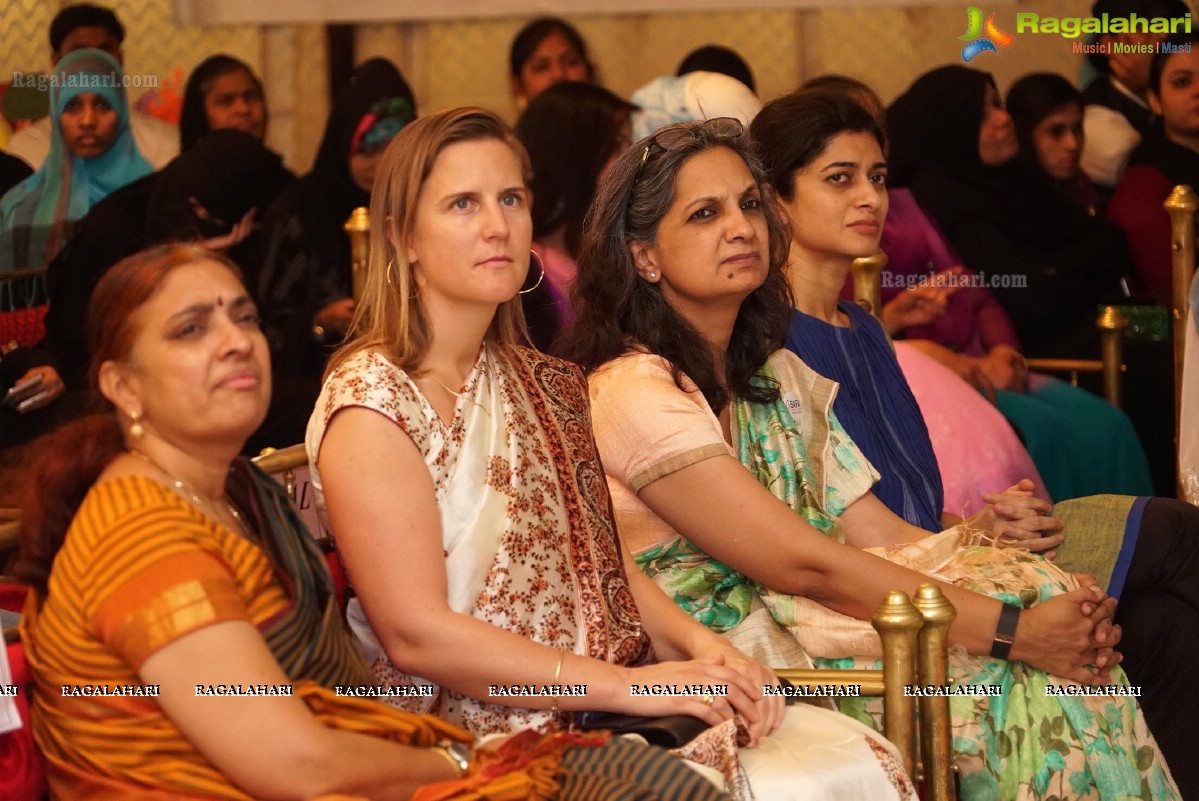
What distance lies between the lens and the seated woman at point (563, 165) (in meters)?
4.05

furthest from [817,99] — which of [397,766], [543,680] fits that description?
[397,766]

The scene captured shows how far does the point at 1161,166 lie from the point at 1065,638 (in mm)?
3259

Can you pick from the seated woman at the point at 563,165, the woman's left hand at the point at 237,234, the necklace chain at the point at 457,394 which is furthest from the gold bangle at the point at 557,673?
the woman's left hand at the point at 237,234

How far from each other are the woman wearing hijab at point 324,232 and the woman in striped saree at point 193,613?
2.60 m

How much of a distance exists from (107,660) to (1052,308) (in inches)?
163

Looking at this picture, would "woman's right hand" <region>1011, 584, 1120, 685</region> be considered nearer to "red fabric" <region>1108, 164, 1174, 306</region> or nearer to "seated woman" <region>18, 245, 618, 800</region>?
"seated woman" <region>18, 245, 618, 800</region>

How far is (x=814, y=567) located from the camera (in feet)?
8.54

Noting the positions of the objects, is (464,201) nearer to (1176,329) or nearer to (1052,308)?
(1176,329)

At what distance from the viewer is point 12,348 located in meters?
4.02

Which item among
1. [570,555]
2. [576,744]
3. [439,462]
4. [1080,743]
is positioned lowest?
[1080,743]

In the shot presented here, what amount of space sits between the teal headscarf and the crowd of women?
4 cm

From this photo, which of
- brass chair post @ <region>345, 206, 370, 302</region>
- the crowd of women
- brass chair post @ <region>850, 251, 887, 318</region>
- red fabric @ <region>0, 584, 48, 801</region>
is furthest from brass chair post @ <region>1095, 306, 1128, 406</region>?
red fabric @ <region>0, 584, 48, 801</region>

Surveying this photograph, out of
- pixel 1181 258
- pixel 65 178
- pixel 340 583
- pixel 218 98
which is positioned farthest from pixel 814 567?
pixel 218 98

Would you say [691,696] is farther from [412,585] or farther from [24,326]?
[24,326]
